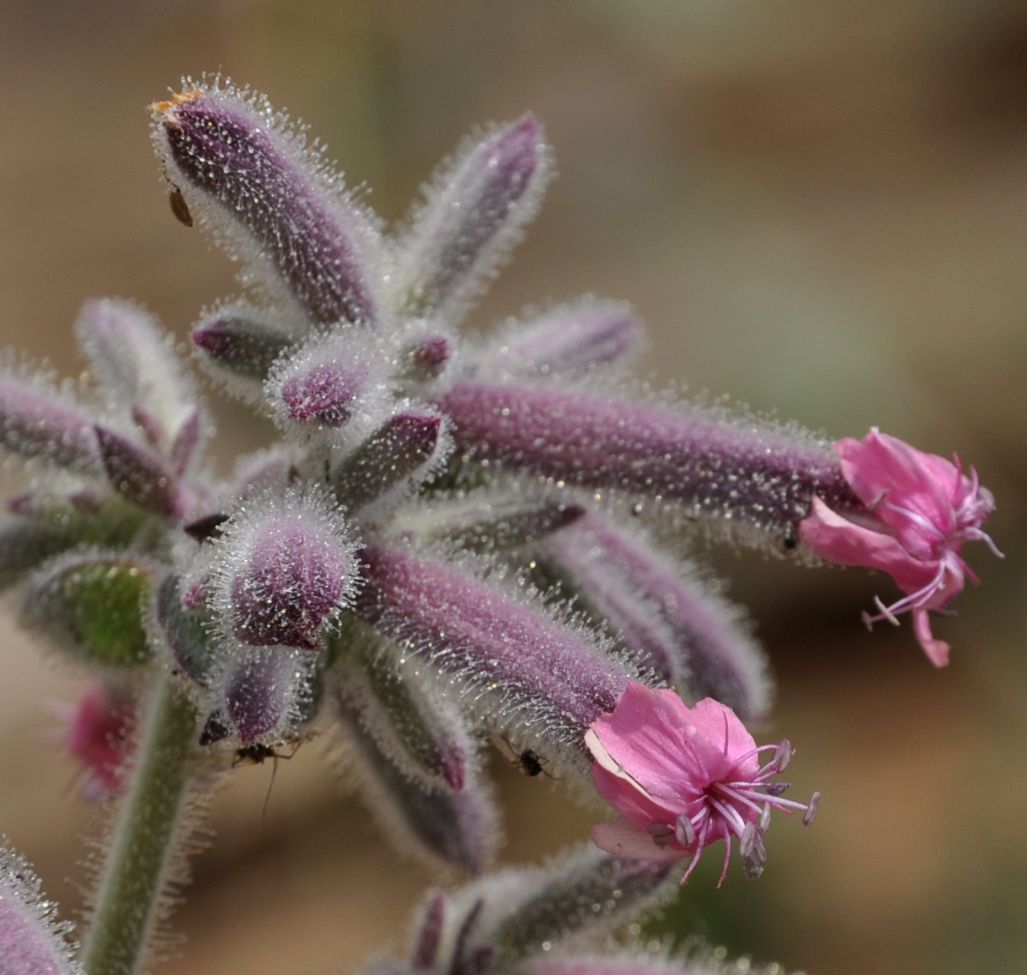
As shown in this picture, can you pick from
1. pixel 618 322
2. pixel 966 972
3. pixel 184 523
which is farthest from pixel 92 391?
pixel 966 972

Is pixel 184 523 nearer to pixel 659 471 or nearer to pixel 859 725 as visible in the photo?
pixel 659 471

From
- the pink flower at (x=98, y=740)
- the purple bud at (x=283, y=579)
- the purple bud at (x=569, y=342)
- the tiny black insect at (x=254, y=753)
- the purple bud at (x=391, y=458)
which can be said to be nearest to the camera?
the purple bud at (x=283, y=579)

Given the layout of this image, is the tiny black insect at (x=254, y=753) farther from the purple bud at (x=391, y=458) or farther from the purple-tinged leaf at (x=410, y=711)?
the purple bud at (x=391, y=458)

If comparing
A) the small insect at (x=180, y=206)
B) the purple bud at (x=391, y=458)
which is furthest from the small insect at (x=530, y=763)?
the small insect at (x=180, y=206)

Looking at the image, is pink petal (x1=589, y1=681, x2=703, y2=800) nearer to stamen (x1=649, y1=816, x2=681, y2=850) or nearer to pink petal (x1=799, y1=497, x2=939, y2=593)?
stamen (x1=649, y1=816, x2=681, y2=850)

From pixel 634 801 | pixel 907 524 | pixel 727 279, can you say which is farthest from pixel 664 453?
pixel 727 279

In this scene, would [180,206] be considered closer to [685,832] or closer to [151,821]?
[151,821]

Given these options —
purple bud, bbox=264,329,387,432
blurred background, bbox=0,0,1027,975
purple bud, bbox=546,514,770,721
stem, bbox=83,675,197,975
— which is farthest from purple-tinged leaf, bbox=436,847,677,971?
blurred background, bbox=0,0,1027,975
